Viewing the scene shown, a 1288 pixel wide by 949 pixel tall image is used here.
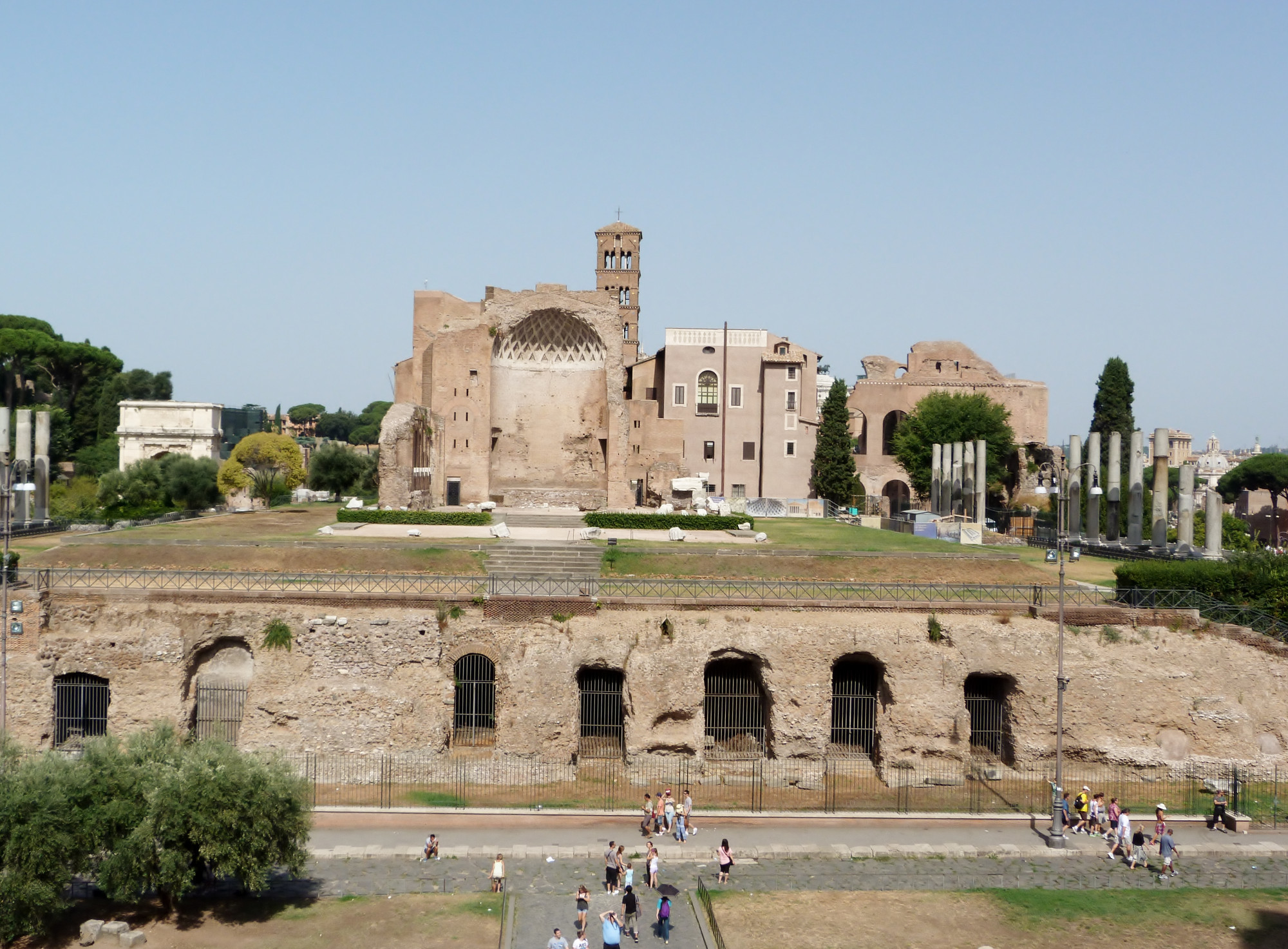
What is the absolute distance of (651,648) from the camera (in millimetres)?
27672

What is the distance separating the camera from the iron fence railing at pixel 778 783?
25.0m

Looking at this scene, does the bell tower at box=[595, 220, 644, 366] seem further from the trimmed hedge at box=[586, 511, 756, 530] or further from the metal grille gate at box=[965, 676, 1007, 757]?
the metal grille gate at box=[965, 676, 1007, 757]

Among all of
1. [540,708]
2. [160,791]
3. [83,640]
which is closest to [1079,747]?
[540,708]

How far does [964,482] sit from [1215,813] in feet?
92.7

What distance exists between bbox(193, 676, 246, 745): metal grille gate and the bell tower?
49.5 meters

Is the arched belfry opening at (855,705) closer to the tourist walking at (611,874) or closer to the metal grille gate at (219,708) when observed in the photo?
the tourist walking at (611,874)

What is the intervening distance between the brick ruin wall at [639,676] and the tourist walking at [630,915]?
8.30m

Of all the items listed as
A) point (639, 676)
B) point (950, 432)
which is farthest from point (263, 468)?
point (639, 676)

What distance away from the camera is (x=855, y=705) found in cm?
2873

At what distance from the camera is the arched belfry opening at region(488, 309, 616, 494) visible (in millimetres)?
53031

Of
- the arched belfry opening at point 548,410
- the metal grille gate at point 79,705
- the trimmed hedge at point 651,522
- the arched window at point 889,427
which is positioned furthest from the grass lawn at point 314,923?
the arched window at point 889,427

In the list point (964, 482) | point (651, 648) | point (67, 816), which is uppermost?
point (964, 482)

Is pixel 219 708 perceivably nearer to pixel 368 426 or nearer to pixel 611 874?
pixel 611 874

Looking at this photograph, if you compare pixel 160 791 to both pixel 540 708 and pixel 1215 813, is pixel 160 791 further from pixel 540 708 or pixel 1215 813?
pixel 1215 813
